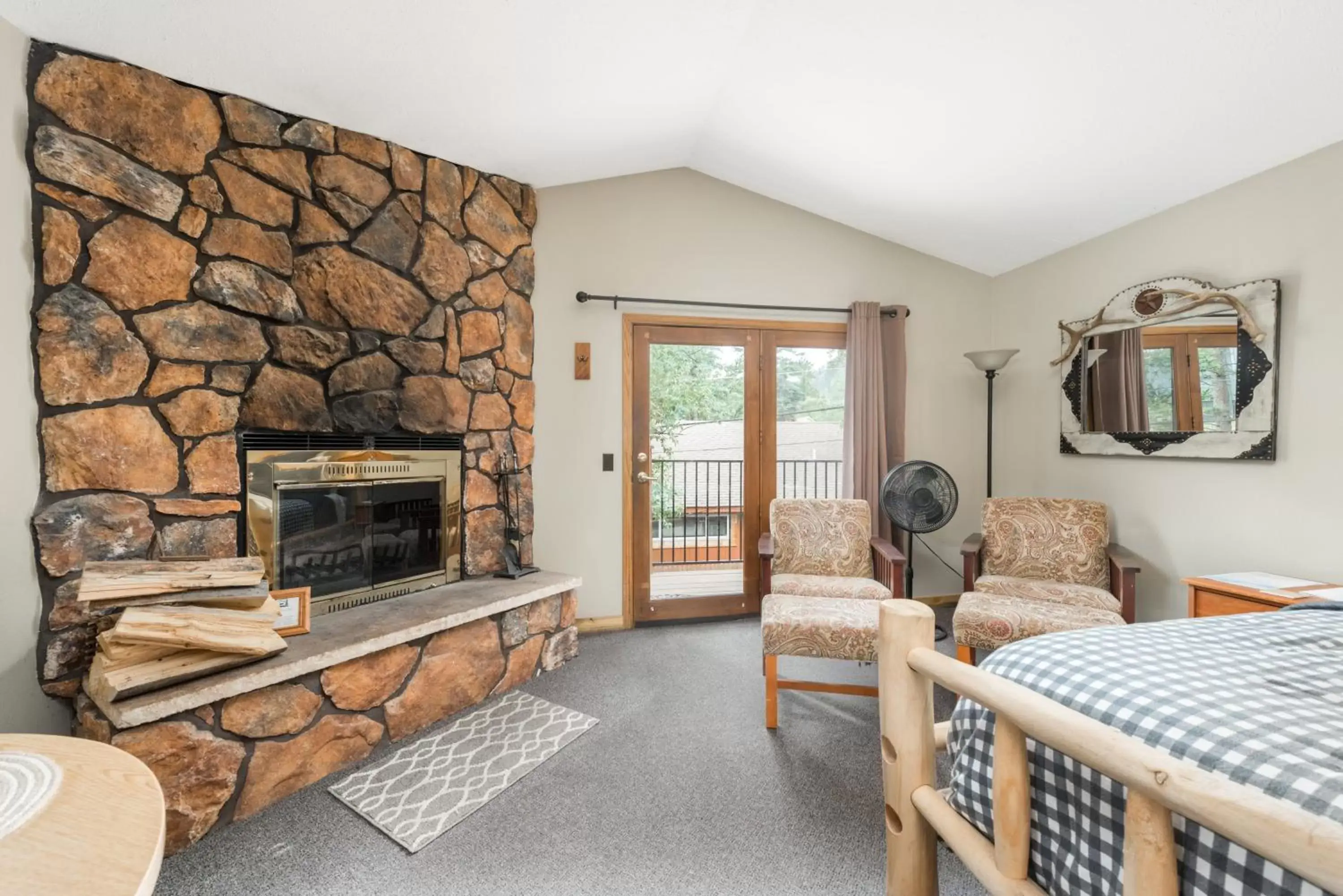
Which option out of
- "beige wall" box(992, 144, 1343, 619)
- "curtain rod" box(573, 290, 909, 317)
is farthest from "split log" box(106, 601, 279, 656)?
"beige wall" box(992, 144, 1343, 619)

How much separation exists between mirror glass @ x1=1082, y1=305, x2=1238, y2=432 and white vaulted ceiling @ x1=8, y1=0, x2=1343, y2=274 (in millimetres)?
584

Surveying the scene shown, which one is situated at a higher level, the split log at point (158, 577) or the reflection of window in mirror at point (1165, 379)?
the reflection of window in mirror at point (1165, 379)

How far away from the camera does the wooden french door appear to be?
332cm

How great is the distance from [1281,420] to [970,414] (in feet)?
5.05

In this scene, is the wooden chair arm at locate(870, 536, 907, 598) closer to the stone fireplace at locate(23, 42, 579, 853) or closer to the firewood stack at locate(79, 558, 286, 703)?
the stone fireplace at locate(23, 42, 579, 853)

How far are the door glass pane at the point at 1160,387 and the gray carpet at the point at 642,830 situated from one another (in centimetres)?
169

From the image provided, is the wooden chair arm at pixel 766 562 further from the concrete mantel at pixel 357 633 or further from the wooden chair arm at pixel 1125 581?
the wooden chair arm at pixel 1125 581

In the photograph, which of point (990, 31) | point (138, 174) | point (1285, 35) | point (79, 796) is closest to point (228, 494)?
point (138, 174)

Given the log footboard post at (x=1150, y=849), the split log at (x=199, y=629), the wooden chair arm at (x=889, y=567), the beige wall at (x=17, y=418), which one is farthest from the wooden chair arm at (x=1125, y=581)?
the beige wall at (x=17, y=418)

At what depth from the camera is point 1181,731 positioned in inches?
29.1

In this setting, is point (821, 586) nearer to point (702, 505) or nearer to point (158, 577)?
point (702, 505)

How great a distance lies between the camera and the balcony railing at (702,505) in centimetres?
339

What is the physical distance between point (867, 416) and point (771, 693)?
6.08 ft

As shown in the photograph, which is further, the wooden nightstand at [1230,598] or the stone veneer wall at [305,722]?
the wooden nightstand at [1230,598]
